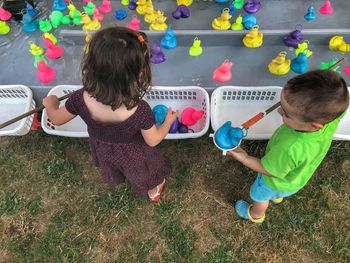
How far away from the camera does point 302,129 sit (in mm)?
1129

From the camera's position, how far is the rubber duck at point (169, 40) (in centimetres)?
195

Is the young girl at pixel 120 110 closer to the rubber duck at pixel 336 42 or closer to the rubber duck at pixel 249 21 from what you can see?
the rubber duck at pixel 249 21

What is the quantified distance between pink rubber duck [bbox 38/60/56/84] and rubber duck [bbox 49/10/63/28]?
1.07 feet

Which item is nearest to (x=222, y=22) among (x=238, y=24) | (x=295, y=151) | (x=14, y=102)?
(x=238, y=24)

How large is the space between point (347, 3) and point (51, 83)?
5.95ft

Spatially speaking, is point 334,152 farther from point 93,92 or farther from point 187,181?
point 93,92

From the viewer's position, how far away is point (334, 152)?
1890 millimetres

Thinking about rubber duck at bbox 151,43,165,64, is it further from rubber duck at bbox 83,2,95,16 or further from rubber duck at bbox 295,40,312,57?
rubber duck at bbox 295,40,312,57

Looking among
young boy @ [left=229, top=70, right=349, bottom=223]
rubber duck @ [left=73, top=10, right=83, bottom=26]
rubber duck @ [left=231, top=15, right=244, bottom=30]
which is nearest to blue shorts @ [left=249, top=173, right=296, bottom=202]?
young boy @ [left=229, top=70, right=349, bottom=223]

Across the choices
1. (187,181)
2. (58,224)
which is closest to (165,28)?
(187,181)

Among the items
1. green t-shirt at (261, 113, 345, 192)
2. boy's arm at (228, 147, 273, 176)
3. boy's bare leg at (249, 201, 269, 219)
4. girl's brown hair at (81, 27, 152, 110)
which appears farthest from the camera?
boy's bare leg at (249, 201, 269, 219)

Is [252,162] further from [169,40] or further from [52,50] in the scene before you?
[52,50]

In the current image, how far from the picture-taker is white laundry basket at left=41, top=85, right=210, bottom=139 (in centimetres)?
182

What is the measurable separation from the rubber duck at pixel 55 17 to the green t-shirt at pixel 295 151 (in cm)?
153
